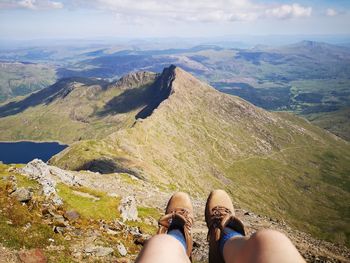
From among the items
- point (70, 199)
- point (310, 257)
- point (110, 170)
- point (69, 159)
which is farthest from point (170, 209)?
point (69, 159)

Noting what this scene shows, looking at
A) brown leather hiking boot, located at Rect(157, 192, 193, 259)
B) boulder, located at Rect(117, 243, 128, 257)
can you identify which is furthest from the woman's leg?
boulder, located at Rect(117, 243, 128, 257)

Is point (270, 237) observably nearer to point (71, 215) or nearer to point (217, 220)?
point (217, 220)

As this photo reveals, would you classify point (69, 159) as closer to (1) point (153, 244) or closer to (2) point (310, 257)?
(2) point (310, 257)

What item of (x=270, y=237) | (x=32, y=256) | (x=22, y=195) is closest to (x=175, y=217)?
(x=270, y=237)

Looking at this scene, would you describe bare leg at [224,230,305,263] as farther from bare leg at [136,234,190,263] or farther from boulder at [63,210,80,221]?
boulder at [63,210,80,221]

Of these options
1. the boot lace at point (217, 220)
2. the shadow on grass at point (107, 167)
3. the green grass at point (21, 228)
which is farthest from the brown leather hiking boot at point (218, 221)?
the shadow on grass at point (107, 167)

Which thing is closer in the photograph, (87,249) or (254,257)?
(254,257)
